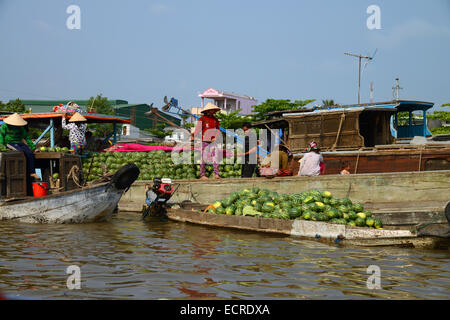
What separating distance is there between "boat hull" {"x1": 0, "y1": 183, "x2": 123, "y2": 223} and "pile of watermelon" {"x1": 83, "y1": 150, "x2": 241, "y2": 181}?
3.50 m

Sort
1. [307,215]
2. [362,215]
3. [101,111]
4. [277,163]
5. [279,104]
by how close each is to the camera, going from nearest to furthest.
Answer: [362,215]
[307,215]
[277,163]
[279,104]
[101,111]

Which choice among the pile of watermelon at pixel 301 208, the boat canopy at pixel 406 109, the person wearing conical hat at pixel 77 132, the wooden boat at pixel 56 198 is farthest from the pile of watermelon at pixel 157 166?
the boat canopy at pixel 406 109

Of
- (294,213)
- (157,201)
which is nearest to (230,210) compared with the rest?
(294,213)

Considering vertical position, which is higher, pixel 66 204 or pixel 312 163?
pixel 312 163

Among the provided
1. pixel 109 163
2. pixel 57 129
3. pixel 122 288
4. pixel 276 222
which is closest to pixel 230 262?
pixel 122 288

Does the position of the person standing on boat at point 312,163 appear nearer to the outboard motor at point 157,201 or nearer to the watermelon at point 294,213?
the watermelon at point 294,213

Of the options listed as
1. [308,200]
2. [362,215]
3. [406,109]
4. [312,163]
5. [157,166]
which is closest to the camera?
[362,215]

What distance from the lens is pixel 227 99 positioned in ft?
169

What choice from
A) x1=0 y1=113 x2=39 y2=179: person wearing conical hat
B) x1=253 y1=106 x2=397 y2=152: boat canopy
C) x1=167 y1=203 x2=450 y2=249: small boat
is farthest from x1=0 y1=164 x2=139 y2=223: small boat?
x1=253 y1=106 x2=397 y2=152: boat canopy

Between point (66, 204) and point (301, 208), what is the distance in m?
5.36

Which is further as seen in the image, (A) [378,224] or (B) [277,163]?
(B) [277,163]

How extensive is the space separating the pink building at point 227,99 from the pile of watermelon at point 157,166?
35.6 metres

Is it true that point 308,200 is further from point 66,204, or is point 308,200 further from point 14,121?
point 14,121

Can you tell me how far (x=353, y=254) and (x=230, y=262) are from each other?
6.51ft
